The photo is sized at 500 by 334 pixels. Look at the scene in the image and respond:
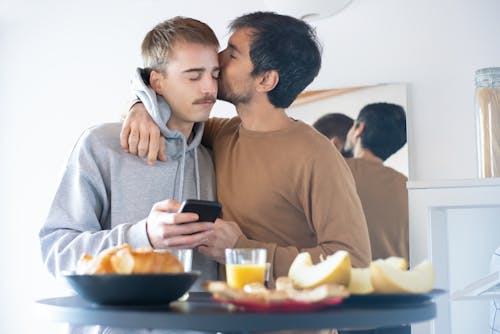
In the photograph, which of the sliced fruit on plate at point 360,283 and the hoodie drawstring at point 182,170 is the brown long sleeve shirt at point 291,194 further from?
the sliced fruit on plate at point 360,283

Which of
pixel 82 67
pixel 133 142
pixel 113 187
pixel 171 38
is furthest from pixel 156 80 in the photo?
pixel 82 67

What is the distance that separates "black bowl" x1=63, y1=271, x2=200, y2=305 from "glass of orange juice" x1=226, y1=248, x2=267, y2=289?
13cm

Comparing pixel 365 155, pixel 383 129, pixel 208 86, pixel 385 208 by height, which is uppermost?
pixel 208 86

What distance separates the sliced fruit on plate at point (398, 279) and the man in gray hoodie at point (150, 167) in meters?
0.58

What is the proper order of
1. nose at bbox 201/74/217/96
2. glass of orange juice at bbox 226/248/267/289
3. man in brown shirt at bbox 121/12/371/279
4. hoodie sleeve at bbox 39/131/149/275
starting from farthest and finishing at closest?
nose at bbox 201/74/217/96, man in brown shirt at bbox 121/12/371/279, hoodie sleeve at bbox 39/131/149/275, glass of orange juice at bbox 226/248/267/289

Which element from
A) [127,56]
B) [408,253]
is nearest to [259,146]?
[408,253]

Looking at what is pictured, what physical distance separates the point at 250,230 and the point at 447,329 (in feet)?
1.81

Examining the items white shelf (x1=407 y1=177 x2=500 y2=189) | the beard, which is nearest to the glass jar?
white shelf (x1=407 y1=177 x2=500 y2=189)

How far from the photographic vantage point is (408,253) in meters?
2.86

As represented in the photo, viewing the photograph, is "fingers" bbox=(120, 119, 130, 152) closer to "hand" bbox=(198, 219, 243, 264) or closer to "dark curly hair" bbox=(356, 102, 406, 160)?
"hand" bbox=(198, 219, 243, 264)

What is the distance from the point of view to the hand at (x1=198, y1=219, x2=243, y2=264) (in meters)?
1.58

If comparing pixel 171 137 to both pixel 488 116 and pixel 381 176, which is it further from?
pixel 381 176

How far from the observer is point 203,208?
1.33 meters

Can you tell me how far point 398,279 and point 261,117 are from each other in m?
0.86
